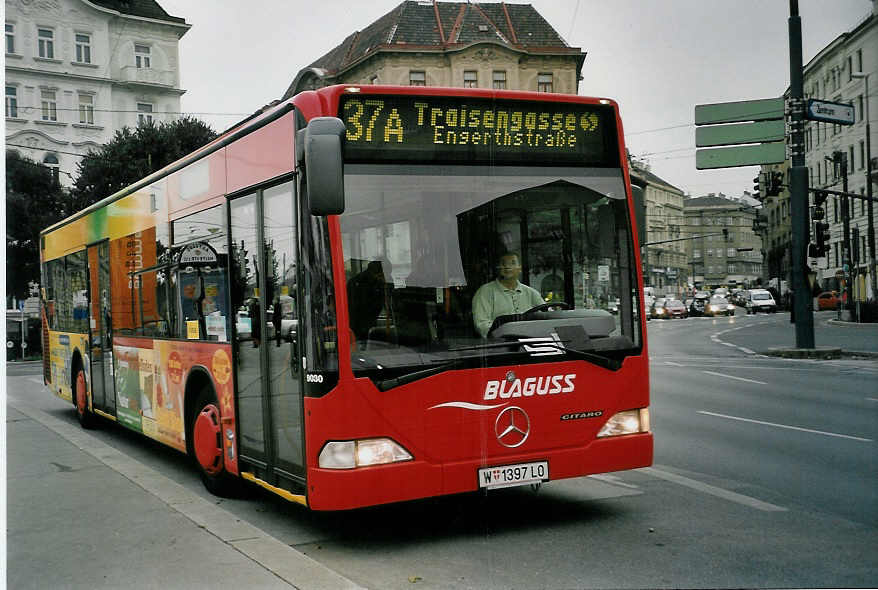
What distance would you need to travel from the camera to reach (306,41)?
772cm

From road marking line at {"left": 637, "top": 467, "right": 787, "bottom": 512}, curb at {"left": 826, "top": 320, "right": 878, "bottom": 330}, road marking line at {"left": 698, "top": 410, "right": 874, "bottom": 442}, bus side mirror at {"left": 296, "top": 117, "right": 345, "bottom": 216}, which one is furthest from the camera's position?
curb at {"left": 826, "top": 320, "right": 878, "bottom": 330}

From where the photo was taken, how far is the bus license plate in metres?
6.07

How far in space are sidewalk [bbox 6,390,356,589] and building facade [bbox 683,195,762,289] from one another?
15.7 metres

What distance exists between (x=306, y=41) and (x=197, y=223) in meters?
1.82

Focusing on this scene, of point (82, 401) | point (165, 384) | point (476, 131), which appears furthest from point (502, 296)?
point (82, 401)

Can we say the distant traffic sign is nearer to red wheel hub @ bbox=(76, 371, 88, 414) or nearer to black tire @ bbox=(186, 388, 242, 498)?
red wheel hub @ bbox=(76, 371, 88, 414)

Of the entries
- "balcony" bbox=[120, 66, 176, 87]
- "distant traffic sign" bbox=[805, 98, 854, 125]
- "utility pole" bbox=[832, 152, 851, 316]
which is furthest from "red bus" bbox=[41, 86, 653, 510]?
"utility pole" bbox=[832, 152, 851, 316]

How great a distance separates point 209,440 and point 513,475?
293cm

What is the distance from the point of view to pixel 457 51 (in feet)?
23.6

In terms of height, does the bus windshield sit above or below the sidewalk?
above

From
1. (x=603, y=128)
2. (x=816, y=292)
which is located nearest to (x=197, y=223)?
(x=603, y=128)

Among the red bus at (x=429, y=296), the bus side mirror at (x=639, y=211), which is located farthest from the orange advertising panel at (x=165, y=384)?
the bus side mirror at (x=639, y=211)

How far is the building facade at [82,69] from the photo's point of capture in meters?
7.91

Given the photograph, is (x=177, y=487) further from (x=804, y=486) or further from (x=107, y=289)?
(x=804, y=486)
